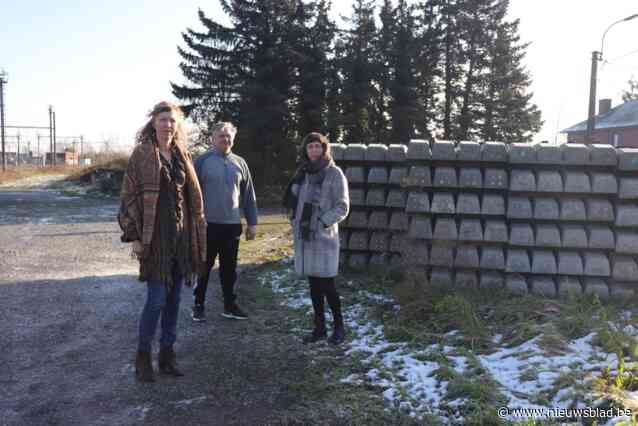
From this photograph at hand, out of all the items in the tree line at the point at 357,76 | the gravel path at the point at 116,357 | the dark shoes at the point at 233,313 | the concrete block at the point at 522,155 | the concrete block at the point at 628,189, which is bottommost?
the gravel path at the point at 116,357

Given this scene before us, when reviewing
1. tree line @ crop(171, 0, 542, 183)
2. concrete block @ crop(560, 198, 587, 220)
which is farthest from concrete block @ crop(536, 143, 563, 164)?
tree line @ crop(171, 0, 542, 183)

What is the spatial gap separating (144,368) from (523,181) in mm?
4470

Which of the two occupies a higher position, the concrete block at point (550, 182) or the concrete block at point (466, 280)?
the concrete block at point (550, 182)

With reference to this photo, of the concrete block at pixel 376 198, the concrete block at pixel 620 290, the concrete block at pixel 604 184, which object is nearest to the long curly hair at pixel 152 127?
the concrete block at pixel 376 198

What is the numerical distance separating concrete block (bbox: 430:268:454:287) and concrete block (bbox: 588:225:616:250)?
1590 mm

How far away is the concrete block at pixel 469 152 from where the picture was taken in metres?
5.94

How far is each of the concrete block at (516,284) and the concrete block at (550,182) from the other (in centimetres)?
105

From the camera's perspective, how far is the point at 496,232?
5.79m

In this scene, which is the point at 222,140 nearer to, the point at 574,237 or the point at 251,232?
the point at 251,232

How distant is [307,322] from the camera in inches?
207

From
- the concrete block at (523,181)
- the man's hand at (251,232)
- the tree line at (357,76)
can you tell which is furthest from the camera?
the tree line at (357,76)

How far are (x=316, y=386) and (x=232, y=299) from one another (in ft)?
6.49

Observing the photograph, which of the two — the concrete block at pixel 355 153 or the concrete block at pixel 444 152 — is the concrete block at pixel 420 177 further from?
the concrete block at pixel 355 153

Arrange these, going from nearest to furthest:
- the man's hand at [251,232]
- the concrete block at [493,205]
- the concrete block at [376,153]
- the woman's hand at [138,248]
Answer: the woman's hand at [138,248]
the man's hand at [251,232]
the concrete block at [493,205]
the concrete block at [376,153]
